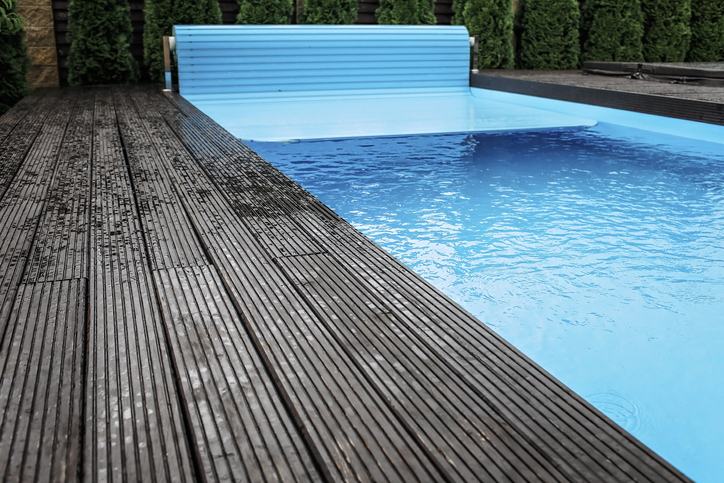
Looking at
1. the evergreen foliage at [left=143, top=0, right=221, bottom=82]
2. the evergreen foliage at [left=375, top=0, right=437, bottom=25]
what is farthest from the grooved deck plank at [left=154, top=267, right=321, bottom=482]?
the evergreen foliage at [left=375, top=0, right=437, bottom=25]

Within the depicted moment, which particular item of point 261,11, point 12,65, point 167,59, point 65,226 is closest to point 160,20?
point 261,11

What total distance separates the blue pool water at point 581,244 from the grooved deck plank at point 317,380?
96 cm

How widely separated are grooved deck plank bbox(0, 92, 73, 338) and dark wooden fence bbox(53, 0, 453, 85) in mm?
5857

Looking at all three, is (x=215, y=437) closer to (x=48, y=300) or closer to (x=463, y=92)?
(x=48, y=300)

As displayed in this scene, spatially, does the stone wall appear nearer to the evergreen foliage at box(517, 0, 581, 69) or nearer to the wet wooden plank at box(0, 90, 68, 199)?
the wet wooden plank at box(0, 90, 68, 199)

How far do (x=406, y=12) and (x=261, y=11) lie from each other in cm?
245

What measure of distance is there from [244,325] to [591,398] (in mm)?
1102

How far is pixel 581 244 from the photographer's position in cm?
305

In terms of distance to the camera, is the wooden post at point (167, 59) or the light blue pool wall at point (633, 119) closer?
the light blue pool wall at point (633, 119)

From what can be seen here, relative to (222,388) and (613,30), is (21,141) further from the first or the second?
(613,30)

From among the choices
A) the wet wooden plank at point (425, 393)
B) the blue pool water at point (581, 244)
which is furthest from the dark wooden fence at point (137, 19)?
the wet wooden plank at point (425, 393)

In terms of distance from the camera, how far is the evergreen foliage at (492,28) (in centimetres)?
1010

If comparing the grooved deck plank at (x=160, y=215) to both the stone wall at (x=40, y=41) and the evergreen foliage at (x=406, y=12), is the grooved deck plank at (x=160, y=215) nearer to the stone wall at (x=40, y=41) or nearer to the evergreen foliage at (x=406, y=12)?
the stone wall at (x=40, y=41)

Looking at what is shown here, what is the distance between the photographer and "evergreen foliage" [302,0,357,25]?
9.95m
